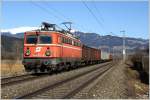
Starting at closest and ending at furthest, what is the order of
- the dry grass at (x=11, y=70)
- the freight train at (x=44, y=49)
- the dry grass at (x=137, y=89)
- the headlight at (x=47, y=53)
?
the dry grass at (x=137, y=89)
the freight train at (x=44, y=49)
the headlight at (x=47, y=53)
the dry grass at (x=11, y=70)

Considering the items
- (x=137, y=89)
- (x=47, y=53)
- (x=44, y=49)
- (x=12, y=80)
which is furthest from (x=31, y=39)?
(x=137, y=89)

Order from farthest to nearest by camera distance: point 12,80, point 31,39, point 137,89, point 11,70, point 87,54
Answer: point 87,54
point 11,70
point 31,39
point 12,80
point 137,89

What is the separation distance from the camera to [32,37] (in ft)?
79.4

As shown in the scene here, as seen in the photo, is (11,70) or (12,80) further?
(11,70)

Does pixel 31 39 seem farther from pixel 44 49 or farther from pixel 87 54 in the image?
pixel 87 54

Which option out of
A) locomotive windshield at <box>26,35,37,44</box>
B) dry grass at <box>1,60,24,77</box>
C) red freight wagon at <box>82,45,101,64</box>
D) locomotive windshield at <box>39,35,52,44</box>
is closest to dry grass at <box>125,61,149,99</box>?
locomotive windshield at <box>39,35,52,44</box>

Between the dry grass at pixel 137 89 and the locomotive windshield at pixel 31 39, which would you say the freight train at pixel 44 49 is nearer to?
the locomotive windshield at pixel 31 39

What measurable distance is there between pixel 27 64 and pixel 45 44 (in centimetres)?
183

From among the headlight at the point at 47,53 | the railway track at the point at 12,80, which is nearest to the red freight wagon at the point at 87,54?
the headlight at the point at 47,53

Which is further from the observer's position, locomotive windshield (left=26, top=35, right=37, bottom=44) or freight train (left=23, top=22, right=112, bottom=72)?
locomotive windshield (left=26, top=35, right=37, bottom=44)

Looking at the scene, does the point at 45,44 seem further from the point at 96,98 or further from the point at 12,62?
the point at 96,98

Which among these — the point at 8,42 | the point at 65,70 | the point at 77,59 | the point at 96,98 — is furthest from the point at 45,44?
the point at 8,42

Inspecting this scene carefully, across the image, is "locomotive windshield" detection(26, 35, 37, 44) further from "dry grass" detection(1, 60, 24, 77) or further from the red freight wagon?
the red freight wagon

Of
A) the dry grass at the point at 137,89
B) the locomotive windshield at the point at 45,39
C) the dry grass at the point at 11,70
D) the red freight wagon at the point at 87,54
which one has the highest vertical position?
the locomotive windshield at the point at 45,39
